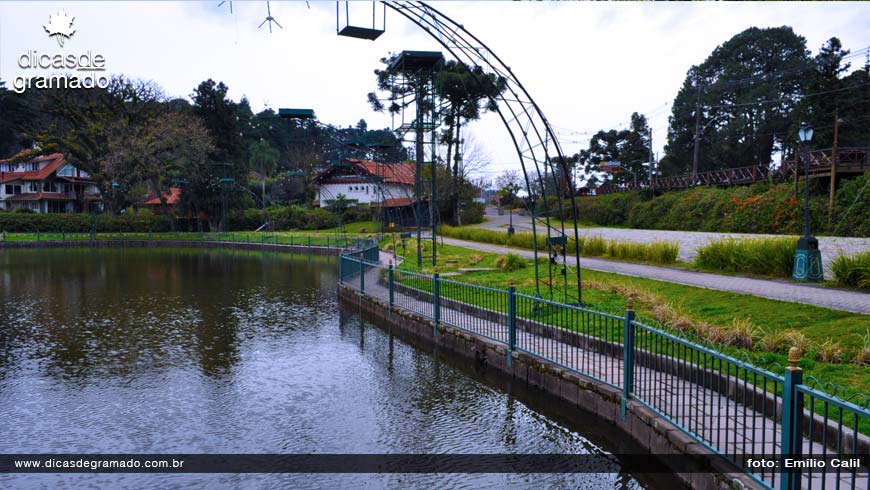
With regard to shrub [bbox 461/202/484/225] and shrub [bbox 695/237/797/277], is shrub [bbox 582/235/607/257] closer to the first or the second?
shrub [bbox 695/237/797/277]

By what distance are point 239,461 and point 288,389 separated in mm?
2898

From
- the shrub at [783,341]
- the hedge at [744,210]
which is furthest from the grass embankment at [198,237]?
the shrub at [783,341]

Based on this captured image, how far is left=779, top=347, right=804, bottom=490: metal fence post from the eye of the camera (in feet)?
15.1

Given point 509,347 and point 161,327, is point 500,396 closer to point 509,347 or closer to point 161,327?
point 509,347

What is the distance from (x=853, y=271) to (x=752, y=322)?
487cm

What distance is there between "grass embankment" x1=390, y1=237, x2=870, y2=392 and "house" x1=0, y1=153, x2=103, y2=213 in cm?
7412

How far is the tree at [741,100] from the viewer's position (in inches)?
2032

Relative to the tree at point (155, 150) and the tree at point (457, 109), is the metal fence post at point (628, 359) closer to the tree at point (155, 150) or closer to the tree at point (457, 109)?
the tree at point (457, 109)

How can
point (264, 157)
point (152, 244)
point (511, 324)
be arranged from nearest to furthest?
1. point (511, 324)
2. point (152, 244)
3. point (264, 157)

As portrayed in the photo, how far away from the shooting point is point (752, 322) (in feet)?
34.2

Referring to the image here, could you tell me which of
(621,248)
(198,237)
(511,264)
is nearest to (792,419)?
(511,264)

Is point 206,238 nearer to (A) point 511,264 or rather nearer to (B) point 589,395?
(A) point 511,264

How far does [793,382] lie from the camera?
4637 millimetres

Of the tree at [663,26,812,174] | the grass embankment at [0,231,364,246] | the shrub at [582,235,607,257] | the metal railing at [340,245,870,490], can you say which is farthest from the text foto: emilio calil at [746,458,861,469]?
the tree at [663,26,812,174]
